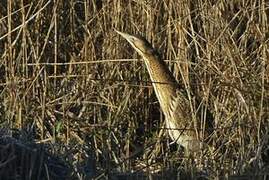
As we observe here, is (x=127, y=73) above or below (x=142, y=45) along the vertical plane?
below

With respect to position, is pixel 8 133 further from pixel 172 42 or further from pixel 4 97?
pixel 172 42

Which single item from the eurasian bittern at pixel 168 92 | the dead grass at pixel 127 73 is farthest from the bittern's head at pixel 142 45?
the dead grass at pixel 127 73

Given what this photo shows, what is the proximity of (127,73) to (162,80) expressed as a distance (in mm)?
601

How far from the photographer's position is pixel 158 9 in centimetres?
517

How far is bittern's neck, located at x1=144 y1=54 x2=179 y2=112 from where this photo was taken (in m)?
4.63

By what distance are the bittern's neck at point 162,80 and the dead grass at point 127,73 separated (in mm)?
83

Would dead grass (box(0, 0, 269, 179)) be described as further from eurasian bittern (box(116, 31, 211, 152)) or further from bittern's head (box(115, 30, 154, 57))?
bittern's head (box(115, 30, 154, 57))

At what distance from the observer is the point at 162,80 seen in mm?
4656

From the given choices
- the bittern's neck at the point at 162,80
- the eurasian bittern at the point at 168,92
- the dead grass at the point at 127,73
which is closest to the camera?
the dead grass at the point at 127,73

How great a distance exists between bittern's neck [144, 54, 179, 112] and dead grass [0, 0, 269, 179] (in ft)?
0.27

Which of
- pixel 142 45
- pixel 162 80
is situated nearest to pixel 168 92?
pixel 162 80

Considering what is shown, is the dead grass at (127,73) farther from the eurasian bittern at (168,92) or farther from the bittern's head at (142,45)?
the bittern's head at (142,45)

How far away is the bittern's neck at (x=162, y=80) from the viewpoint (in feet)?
15.2

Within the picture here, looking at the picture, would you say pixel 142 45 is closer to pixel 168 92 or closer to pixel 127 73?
pixel 168 92
